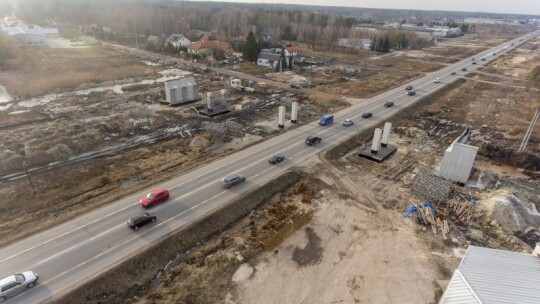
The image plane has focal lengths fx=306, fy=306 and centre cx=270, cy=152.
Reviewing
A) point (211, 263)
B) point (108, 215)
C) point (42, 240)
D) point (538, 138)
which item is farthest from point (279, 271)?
point (538, 138)

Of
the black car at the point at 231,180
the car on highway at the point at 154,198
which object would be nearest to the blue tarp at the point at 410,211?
the black car at the point at 231,180

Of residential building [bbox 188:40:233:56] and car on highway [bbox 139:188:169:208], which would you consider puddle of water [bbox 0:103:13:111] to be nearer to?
car on highway [bbox 139:188:169:208]

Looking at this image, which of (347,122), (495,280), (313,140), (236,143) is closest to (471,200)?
(495,280)

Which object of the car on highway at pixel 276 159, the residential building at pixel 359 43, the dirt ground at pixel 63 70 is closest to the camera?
the car on highway at pixel 276 159

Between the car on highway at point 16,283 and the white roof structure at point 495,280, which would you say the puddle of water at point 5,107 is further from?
the white roof structure at point 495,280

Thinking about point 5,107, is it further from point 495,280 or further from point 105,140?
point 495,280

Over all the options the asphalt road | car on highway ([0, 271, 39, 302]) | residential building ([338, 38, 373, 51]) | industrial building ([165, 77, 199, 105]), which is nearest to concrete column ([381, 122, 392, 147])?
the asphalt road

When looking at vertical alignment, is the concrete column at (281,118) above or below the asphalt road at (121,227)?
above

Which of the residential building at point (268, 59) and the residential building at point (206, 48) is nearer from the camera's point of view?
the residential building at point (268, 59)
